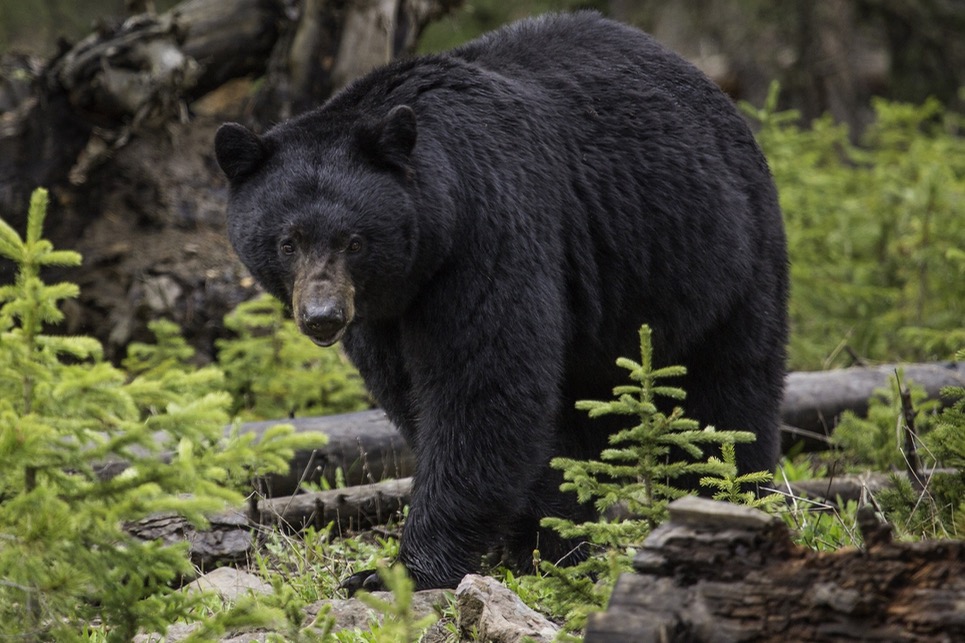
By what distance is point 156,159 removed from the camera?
8.02m

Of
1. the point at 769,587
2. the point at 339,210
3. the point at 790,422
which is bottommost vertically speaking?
the point at 790,422

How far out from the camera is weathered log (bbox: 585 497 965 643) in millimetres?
2342

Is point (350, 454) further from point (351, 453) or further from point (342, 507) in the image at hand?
point (342, 507)

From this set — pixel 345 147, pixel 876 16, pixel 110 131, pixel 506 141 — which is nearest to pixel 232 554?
pixel 345 147

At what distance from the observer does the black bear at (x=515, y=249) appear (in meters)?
4.34

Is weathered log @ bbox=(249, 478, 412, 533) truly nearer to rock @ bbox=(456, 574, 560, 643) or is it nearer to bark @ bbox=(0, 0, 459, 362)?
rock @ bbox=(456, 574, 560, 643)

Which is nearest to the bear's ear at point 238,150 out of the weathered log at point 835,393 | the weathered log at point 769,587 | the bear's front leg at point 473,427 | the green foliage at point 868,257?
the bear's front leg at point 473,427

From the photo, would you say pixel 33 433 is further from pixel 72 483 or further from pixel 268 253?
pixel 268 253

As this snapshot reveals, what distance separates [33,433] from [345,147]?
7.14ft

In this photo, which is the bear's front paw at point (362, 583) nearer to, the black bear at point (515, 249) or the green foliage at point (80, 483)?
the black bear at point (515, 249)

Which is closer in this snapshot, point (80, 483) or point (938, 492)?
point (80, 483)

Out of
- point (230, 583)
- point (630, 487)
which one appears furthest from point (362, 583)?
point (630, 487)

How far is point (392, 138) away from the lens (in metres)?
4.35

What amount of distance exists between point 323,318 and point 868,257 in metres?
6.60
